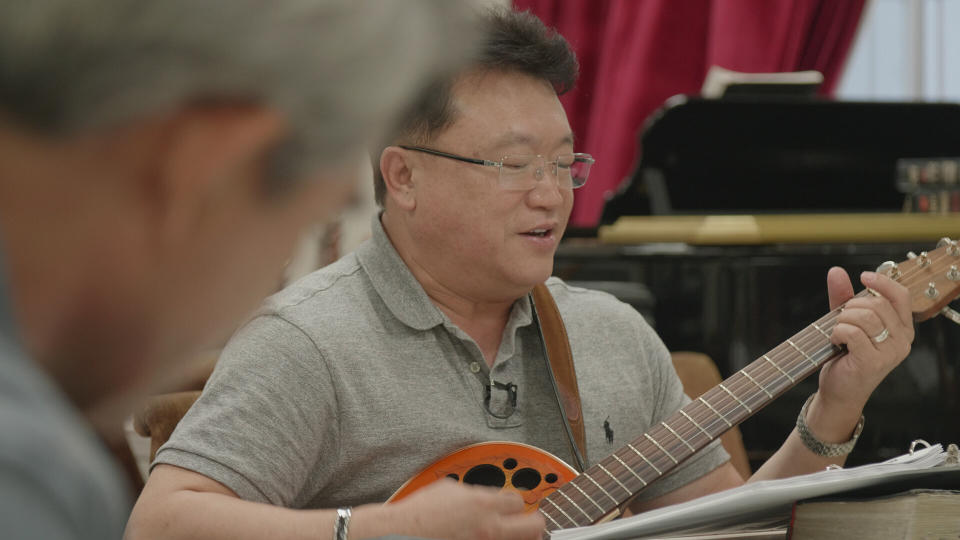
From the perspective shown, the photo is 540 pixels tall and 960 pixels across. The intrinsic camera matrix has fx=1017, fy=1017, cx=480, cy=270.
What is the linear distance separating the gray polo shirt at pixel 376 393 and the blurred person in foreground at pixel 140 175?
0.86 metres

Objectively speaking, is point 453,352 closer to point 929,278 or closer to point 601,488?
point 601,488

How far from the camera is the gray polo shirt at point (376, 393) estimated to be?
134 cm

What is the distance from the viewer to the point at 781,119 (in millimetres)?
3215

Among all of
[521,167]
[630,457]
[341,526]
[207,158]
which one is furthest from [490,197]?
[207,158]

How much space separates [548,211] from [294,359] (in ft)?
1.54

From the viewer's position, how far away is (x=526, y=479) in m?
1.40

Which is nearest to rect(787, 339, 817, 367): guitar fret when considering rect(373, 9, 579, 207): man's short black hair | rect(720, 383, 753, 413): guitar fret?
rect(720, 383, 753, 413): guitar fret

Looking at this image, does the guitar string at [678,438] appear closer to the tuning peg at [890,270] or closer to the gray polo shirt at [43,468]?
the tuning peg at [890,270]

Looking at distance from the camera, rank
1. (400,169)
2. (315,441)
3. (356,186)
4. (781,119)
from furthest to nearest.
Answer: (781,119)
(400,169)
(315,441)
(356,186)

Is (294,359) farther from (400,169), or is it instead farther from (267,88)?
(267,88)

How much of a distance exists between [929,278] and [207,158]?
1.39 metres

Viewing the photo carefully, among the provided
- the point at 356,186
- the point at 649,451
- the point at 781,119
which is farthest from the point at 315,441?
the point at 781,119

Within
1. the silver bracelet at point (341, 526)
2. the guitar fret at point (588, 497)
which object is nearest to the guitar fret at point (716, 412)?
the guitar fret at point (588, 497)

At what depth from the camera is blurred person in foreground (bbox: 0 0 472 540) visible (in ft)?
1.24
